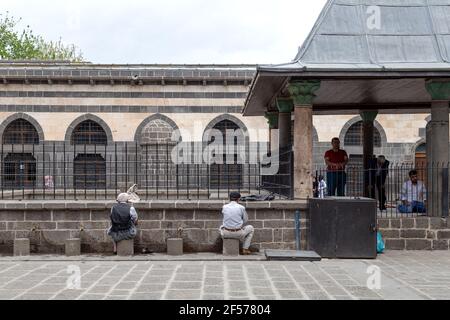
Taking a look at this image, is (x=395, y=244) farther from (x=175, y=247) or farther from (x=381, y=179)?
(x=175, y=247)

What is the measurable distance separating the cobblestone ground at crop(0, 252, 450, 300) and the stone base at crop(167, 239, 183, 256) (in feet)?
2.93

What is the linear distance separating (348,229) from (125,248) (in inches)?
165

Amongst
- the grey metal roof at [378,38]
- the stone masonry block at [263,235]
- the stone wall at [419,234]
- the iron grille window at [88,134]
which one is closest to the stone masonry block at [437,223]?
the stone wall at [419,234]

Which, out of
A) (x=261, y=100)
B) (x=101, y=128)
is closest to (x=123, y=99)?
(x=101, y=128)

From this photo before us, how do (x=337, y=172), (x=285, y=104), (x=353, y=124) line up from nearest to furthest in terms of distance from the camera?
(x=337, y=172) < (x=285, y=104) < (x=353, y=124)

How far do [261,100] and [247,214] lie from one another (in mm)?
4986

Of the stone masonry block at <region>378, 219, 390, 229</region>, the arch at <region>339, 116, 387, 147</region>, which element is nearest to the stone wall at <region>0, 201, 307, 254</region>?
the stone masonry block at <region>378, 219, 390, 229</region>

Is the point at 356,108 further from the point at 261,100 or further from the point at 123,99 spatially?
the point at 123,99

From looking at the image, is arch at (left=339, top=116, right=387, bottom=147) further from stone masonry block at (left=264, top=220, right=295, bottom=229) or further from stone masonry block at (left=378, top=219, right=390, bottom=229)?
stone masonry block at (left=264, top=220, right=295, bottom=229)

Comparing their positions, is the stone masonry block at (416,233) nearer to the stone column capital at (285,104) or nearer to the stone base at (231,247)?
the stone base at (231,247)

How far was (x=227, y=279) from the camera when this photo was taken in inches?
368

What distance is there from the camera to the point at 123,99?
2733cm

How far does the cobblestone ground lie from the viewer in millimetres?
8148

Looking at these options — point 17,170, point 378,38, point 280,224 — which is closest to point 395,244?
point 280,224
